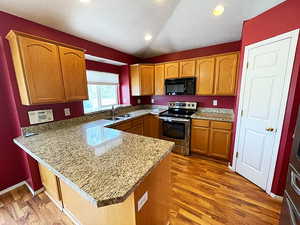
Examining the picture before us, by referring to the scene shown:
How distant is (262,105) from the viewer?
1.82 metres

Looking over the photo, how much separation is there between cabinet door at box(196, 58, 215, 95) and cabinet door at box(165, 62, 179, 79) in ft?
1.73

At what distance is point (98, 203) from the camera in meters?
Answer: 0.62

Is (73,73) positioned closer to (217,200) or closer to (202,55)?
(217,200)

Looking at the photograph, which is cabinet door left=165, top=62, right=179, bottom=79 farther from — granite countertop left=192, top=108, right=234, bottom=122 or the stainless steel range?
granite countertop left=192, top=108, right=234, bottom=122

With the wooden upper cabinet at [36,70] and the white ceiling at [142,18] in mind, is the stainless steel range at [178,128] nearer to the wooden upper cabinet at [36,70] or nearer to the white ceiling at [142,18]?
the white ceiling at [142,18]

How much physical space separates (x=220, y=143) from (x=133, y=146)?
2.10 m

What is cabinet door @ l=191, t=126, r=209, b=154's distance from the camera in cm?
272

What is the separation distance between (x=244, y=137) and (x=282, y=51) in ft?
4.25

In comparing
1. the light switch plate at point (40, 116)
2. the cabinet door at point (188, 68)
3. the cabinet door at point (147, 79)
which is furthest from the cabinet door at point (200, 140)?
the light switch plate at point (40, 116)

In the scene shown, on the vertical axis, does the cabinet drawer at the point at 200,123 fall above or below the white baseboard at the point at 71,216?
above

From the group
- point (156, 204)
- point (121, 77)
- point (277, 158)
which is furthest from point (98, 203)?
point (121, 77)

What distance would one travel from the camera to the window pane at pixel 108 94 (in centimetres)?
337

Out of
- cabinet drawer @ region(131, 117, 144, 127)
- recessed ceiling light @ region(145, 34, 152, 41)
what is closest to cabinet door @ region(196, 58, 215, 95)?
recessed ceiling light @ region(145, 34, 152, 41)

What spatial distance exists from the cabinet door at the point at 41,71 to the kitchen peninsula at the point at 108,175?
0.55 m
